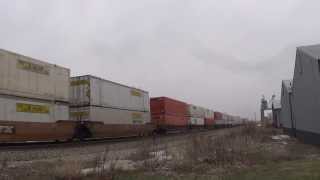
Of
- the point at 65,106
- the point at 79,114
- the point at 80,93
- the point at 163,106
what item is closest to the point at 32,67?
the point at 65,106

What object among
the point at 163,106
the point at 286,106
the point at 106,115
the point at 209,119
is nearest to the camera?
the point at 106,115

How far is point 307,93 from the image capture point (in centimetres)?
1964

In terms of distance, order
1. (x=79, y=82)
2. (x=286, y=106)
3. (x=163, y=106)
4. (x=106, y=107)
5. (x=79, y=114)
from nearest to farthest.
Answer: (x=79, y=114) → (x=79, y=82) → (x=106, y=107) → (x=286, y=106) → (x=163, y=106)

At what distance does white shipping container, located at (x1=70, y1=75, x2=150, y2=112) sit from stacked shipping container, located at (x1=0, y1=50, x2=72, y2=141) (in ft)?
6.95

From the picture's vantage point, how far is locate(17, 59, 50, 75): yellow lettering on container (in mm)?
18986

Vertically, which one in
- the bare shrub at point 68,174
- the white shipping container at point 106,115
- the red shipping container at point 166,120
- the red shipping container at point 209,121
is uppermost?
the white shipping container at point 106,115

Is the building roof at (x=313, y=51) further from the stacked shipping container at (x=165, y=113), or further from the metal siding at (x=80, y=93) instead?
the stacked shipping container at (x=165, y=113)

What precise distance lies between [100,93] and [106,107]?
1.20 m

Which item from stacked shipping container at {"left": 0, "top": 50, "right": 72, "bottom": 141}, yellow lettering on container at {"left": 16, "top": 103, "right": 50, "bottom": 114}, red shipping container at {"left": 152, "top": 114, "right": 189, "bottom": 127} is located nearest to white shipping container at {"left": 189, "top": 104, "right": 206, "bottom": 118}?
red shipping container at {"left": 152, "top": 114, "right": 189, "bottom": 127}

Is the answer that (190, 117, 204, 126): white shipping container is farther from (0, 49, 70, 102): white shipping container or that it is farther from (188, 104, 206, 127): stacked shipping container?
(0, 49, 70, 102): white shipping container

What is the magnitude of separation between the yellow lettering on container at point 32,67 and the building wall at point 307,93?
14.2 meters

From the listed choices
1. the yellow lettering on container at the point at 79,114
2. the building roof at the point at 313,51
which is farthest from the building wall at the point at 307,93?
the yellow lettering on container at the point at 79,114

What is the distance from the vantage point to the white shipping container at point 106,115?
79.9 feet

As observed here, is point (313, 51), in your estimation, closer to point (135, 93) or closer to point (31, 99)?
point (31, 99)
